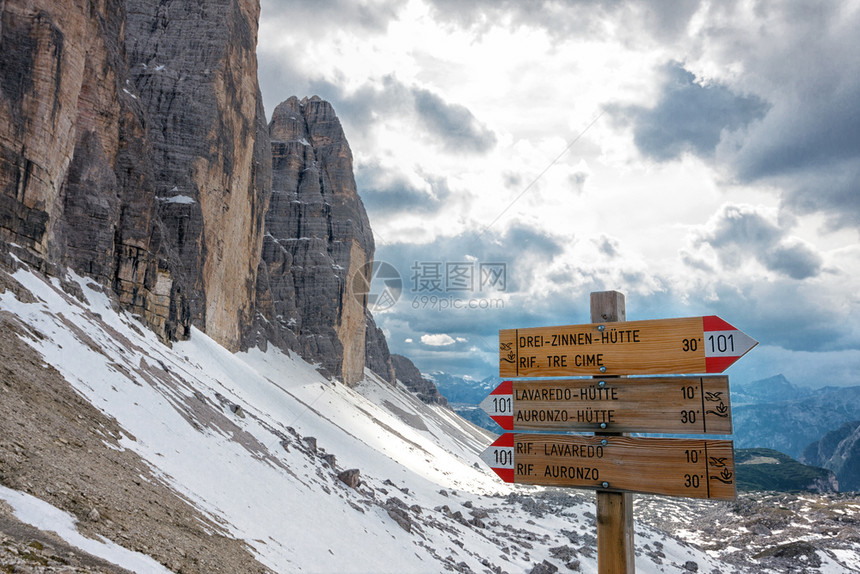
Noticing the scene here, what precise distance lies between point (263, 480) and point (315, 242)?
78.7m

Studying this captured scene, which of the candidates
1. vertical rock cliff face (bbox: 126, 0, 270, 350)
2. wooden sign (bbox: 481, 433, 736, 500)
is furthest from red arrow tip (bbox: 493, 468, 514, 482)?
vertical rock cliff face (bbox: 126, 0, 270, 350)

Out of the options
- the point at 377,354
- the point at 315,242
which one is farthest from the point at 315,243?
the point at 377,354

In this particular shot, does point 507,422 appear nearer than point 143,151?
Yes

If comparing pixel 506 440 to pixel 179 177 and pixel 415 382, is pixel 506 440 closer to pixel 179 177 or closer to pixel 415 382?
pixel 179 177

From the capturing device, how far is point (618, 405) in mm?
4852

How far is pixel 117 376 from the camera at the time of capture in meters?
17.6

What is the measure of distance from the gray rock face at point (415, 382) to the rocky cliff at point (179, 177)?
55.7 m

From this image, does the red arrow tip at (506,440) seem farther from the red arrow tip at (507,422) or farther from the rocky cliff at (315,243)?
the rocky cliff at (315,243)

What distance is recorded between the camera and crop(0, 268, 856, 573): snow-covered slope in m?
13.6

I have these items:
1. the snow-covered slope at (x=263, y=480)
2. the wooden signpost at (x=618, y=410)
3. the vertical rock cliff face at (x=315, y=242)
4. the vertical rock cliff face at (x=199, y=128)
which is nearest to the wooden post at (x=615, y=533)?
the wooden signpost at (x=618, y=410)

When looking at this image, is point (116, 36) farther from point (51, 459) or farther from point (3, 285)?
point (51, 459)

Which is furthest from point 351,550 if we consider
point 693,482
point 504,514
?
point 504,514

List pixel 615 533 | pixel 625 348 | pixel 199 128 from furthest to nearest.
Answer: pixel 199 128 → pixel 625 348 → pixel 615 533

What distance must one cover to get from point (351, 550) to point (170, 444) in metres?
6.66
